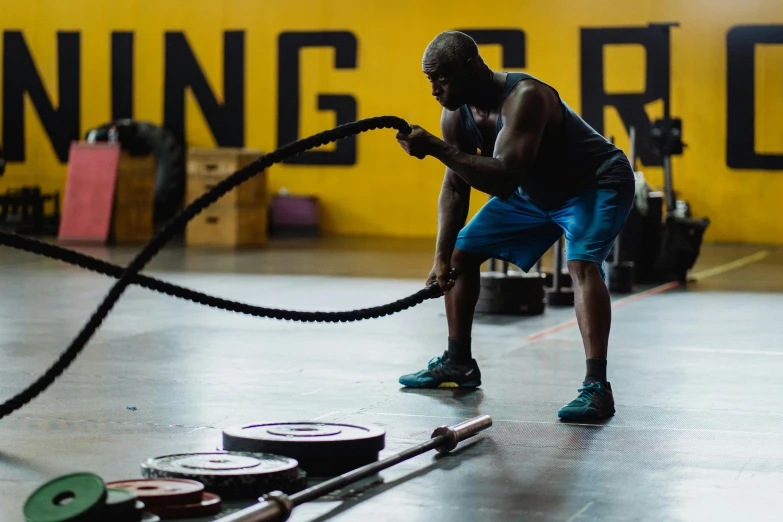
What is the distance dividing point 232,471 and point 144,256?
2.31 feet

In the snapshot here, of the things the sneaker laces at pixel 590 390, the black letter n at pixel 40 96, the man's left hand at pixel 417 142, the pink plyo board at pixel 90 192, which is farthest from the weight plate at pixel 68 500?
the black letter n at pixel 40 96

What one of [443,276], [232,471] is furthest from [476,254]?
[232,471]

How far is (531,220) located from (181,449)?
5.58 feet

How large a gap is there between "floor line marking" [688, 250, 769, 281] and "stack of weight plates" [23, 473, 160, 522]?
8429mm

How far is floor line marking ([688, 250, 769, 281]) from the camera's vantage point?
11.3 meters

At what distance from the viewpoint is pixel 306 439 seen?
3725 mm

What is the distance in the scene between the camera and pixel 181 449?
4.03 meters

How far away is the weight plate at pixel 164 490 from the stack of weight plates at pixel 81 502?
0.41 ft

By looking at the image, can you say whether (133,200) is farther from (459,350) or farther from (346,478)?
(346,478)

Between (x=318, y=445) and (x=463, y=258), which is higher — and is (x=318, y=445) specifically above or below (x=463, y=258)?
below

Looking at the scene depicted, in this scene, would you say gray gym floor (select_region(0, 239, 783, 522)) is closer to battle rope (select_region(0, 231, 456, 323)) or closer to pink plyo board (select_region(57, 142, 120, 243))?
battle rope (select_region(0, 231, 456, 323))

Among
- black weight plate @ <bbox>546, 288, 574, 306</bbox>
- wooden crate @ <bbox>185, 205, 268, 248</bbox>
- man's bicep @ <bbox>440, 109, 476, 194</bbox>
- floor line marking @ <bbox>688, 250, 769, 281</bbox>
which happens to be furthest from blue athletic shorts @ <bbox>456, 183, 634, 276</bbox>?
wooden crate @ <bbox>185, 205, 268, 248</bbox>

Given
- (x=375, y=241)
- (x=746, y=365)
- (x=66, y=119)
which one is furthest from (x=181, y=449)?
(x=66, y=119)

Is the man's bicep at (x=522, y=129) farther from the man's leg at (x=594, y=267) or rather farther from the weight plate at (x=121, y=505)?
the weight plate at (x=121, y=505)
